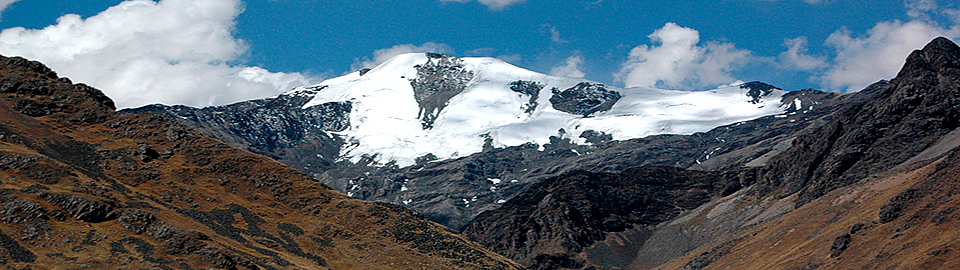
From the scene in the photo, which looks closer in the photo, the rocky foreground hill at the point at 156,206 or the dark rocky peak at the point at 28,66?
the rocky foreground hill at the point at 156,206

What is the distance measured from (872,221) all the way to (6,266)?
15945 cm

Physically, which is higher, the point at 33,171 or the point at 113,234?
the point at 33,171

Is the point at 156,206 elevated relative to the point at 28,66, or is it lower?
lower

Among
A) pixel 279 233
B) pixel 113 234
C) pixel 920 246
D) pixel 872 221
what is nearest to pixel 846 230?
pixel 872 221

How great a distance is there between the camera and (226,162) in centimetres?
14775

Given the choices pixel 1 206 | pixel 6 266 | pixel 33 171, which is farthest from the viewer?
pixel 33 171

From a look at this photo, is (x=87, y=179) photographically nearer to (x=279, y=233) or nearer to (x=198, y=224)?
(x=198, y=224)

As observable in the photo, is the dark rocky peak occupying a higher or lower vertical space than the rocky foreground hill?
higher

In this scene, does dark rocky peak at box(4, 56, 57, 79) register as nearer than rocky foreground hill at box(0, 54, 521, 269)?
No

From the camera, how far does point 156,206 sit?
115250 mm

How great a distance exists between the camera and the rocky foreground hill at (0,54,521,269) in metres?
93.8

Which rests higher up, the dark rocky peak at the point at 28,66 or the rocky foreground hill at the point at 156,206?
the dark rocky peak at the point at 28,66

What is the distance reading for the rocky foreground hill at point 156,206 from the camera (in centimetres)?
9375

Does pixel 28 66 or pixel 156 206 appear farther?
pixel 28 66
